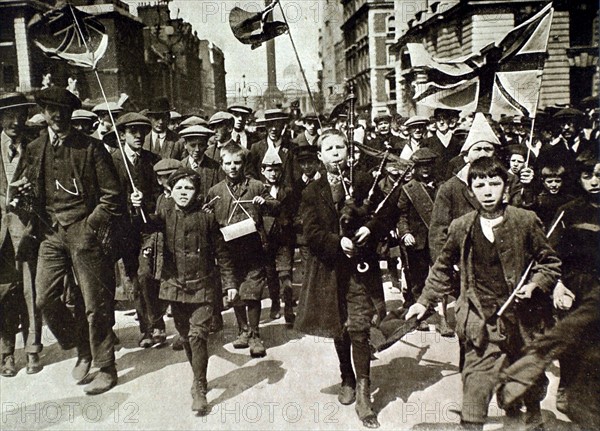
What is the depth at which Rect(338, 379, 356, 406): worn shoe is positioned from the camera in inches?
165

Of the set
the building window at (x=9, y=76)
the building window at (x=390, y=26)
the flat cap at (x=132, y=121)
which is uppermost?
the building window at (x=390, y=26)

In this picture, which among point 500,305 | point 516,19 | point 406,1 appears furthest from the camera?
point 516,19

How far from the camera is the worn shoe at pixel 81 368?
4.77 m

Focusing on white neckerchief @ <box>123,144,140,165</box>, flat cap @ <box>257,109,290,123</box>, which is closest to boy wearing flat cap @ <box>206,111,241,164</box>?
flat cap @ <box>257,109,290,123</box>

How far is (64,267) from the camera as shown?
4.76m

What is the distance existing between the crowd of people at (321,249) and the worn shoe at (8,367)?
14 millimetres

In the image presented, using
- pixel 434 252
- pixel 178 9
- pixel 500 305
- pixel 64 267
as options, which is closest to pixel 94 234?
pixel 64 267

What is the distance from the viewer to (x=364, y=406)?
391 cm

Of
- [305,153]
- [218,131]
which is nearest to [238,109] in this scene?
[218,131]

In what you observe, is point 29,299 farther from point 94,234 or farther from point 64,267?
point 94,234

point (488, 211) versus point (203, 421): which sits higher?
point (488, 211)

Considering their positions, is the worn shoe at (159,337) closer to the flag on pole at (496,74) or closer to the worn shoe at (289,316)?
the worn shoe at (289,316)

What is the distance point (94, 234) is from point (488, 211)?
332 cm

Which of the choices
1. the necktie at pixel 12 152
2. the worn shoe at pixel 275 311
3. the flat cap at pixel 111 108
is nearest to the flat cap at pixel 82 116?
the flat cap at pixel 111 108
